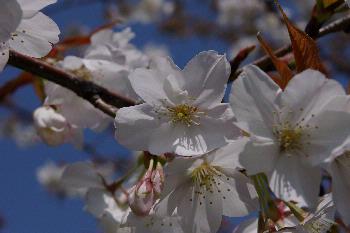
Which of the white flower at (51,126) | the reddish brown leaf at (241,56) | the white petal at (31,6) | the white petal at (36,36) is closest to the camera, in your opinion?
the white petal at (31,6)

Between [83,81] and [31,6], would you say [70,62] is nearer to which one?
[83,81]

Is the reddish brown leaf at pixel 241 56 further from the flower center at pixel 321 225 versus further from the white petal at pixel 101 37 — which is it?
the white petal at pixel 101 37

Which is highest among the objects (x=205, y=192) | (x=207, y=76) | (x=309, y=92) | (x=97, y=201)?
(x=309, y=92)

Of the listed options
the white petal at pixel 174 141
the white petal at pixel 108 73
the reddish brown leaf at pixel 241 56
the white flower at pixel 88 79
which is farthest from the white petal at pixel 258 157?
the white petal at pixel 108 73

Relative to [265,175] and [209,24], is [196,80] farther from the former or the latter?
[209,24]

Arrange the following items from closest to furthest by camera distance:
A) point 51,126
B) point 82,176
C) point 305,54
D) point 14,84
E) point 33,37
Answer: point 305,54 → point 33,37 → point 51,126 → point 82,176 → point 14,84

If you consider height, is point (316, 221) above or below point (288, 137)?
below

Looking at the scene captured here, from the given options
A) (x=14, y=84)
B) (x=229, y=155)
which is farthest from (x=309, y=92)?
(x=14, y=84)
